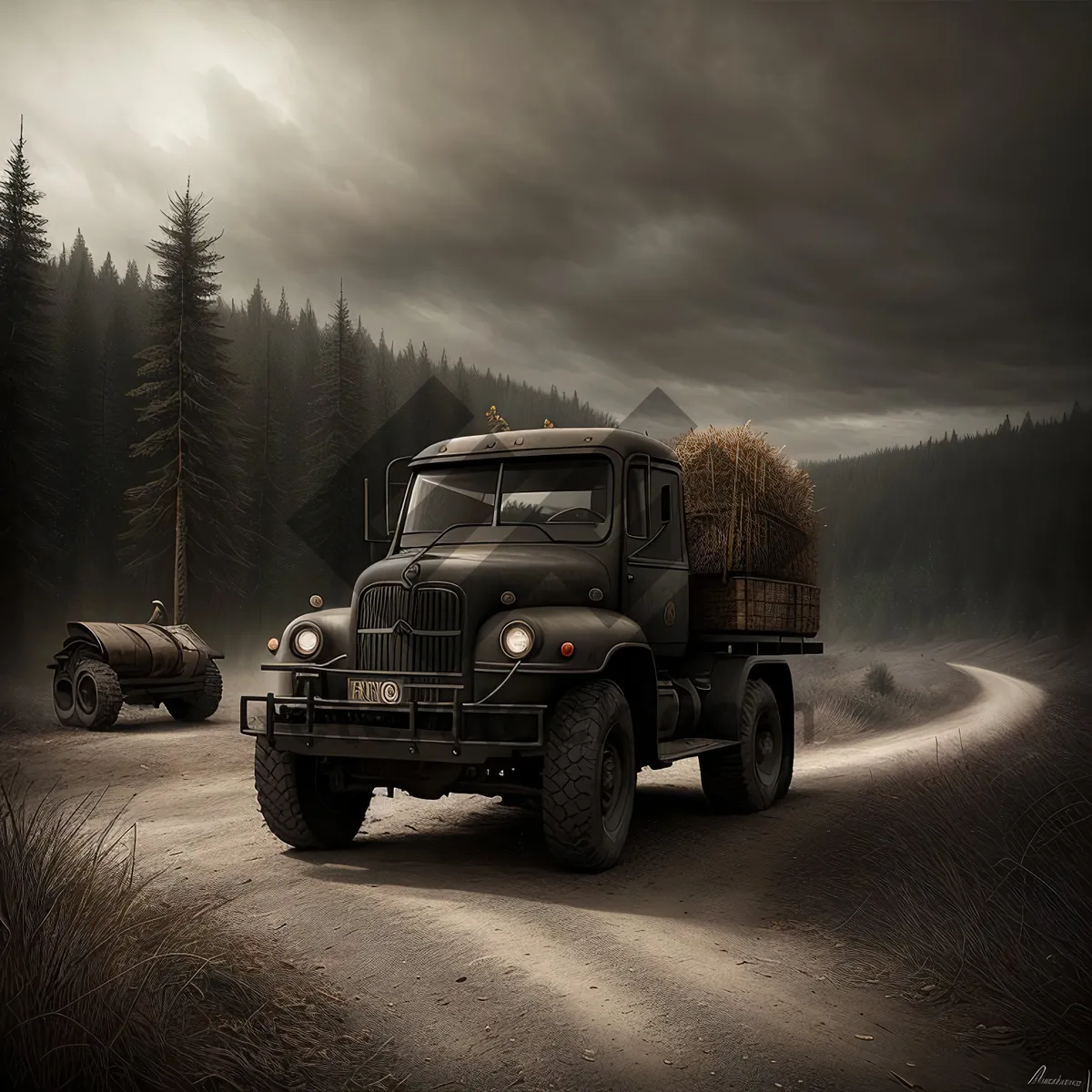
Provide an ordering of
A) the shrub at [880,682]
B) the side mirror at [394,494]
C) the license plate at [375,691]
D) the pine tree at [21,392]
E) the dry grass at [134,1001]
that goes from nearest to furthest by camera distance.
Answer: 1. the dry grass at [134,1001]
2. the license plate at [375,691]
3. the side mirror at [394,494]
4. the shrub at [880,682]
5. the pine tree at [21,392]

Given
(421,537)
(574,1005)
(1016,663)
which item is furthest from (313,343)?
(574,1005)

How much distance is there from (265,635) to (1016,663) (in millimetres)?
29449

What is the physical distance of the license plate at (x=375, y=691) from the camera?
7020mm

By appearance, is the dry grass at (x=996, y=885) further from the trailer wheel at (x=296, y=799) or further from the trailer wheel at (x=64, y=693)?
the trailer wheel at (x=64, y=693)

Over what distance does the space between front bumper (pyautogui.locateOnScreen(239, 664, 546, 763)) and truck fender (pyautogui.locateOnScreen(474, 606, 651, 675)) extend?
26 centimetres

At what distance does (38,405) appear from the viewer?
103 feet

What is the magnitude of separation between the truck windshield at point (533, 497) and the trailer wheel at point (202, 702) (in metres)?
10.7

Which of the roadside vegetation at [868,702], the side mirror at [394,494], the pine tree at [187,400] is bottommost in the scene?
the roadside vegetation at [868,702]

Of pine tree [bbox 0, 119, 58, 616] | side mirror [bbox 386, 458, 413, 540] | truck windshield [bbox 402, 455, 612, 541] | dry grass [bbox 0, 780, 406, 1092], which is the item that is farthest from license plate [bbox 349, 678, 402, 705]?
pine tree [bbox 0, 119, 58, 616]

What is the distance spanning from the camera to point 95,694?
1622 centimetres

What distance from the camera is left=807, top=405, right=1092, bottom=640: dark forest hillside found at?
68750mm

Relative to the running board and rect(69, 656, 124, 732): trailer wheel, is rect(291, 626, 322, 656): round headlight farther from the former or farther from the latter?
rect(69, 656, 124, 732): trailer wheel

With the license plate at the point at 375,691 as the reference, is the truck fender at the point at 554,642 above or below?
above

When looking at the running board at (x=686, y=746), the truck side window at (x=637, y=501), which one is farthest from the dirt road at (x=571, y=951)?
the truck side window at (x=637, y=501)
